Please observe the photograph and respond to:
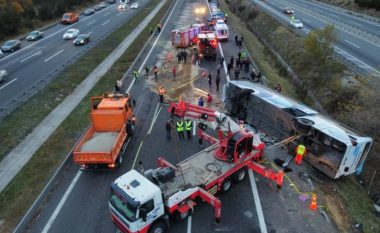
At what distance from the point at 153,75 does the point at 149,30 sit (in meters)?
21.0

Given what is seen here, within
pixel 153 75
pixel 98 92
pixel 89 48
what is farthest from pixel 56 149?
pixel 89 48

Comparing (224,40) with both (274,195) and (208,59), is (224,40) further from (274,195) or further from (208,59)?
(274,195)

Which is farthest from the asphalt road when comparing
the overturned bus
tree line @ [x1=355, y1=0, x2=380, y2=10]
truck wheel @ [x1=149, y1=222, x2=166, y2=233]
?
tree line @ [x1=355, y1=0, x2=380, y2=10]

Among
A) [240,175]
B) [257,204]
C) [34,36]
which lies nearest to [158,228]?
[257,204]

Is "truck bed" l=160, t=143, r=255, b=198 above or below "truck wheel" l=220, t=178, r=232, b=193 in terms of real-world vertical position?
above

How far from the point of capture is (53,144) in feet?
69.6

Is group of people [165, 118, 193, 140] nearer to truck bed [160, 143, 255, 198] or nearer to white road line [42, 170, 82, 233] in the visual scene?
truck bed [160, 143, 255, 198]

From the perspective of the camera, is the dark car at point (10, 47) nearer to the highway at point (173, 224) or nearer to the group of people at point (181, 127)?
the highway at point (173, 224)

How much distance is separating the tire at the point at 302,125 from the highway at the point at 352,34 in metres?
15.3

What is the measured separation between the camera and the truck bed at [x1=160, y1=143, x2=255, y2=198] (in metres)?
Answer: 14.6

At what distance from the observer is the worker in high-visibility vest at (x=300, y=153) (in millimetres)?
18500

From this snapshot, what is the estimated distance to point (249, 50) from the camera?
41219 millimetres

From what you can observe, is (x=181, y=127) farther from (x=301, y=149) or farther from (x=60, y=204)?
(x=60, y=204)

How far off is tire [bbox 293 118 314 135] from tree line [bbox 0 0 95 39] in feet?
162
